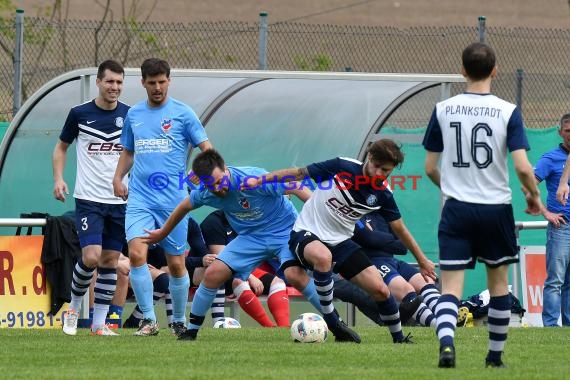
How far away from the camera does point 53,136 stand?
49.4 ft

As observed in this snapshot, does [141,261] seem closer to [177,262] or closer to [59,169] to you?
[177,262]

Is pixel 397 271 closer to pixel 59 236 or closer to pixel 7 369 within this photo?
pixel 59 236

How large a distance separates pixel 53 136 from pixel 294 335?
5699 mm

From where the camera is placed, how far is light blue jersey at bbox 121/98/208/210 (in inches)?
414

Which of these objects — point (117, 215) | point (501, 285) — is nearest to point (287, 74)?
point (117, 215)

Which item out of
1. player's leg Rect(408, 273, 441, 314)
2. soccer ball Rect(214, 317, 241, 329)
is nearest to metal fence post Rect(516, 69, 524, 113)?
player's leg Rect(408, 273, 441, 314)

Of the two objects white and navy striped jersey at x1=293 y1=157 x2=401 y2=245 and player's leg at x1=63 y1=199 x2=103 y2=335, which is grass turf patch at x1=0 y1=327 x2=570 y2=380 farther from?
white and navy striped jersey at x1=293 y1=157 x2=401 y2=245

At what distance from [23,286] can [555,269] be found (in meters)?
5.42

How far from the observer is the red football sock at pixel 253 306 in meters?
13.3

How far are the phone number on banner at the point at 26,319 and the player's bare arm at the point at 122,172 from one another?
300 centimetres

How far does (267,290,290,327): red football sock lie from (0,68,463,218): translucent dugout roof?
201 cm

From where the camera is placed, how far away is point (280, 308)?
1355 centimetres

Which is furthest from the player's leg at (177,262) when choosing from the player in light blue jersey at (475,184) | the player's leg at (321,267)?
the player in light blue jersey at (475,184)

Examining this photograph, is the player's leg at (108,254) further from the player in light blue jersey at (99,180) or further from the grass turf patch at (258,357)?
the grass turf patch at (258,357)
